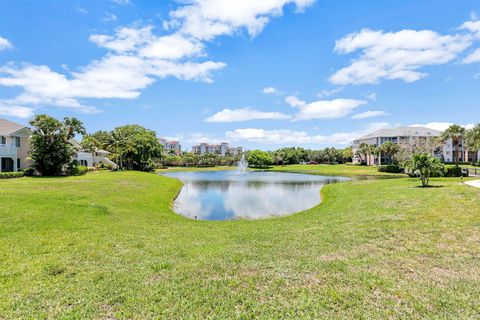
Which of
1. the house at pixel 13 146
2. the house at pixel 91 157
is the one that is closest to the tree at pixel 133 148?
the house at pixel 91 157

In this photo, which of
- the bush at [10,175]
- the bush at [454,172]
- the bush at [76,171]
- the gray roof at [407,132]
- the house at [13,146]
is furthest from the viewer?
the gray roof at [407,132]

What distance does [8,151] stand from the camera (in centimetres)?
3488

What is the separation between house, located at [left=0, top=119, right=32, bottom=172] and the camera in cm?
3497

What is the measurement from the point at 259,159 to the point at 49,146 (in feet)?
269

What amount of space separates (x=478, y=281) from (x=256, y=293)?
207 inches

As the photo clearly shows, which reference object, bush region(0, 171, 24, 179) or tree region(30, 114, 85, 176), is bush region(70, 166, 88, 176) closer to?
tree region(30, 114, 85, 176)

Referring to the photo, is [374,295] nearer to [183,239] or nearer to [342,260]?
[342,260]

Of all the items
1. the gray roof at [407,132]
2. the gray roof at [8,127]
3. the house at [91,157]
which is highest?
the gray roof at [407,132]

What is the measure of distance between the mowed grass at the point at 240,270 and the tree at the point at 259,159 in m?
97.4

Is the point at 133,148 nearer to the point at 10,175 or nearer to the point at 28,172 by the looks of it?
the point at 28,172

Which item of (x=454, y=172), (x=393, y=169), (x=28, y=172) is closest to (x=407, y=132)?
(x=393, y=169)

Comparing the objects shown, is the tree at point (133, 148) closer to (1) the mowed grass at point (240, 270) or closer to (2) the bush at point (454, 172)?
(1) the mowed grass at point (240, 270)

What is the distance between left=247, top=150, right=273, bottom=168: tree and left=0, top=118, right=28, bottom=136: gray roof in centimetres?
8202

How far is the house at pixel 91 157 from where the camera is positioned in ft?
172
